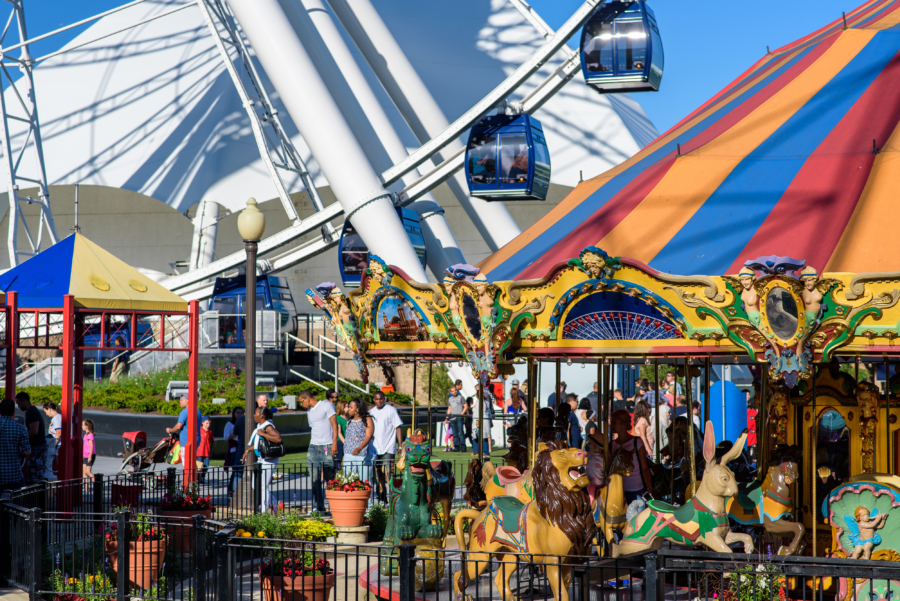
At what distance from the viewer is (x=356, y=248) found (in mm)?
22250

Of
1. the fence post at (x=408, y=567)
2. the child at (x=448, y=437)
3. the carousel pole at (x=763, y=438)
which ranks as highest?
the carousel pole at (x=763, y=438)

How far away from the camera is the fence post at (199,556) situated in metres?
7.43

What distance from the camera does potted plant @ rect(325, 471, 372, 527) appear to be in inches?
440

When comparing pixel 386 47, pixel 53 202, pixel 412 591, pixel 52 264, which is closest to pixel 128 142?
pixel 53 202

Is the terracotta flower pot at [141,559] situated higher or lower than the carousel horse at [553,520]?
lower

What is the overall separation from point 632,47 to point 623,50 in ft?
0.47

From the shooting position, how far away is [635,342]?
7609 millimetres

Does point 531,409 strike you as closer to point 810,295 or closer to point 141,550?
point 810,295

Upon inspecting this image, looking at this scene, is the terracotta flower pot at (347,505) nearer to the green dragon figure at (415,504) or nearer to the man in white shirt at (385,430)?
the man in white shirt at (385,430)

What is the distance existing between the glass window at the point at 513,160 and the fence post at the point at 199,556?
25.9 feet

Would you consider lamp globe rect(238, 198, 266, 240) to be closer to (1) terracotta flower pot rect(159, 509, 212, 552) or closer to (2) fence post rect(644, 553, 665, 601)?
(1) terracotta flower pot rect(159, 509, 212, 552)

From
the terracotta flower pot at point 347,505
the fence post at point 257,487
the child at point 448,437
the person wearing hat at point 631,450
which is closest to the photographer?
the person wearing hat at point 631,450

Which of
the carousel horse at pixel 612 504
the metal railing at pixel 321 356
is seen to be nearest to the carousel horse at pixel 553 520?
the carousel horse at pixel 612 504

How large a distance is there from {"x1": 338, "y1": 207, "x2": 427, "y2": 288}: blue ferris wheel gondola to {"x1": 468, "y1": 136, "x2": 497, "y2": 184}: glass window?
7.44 m
